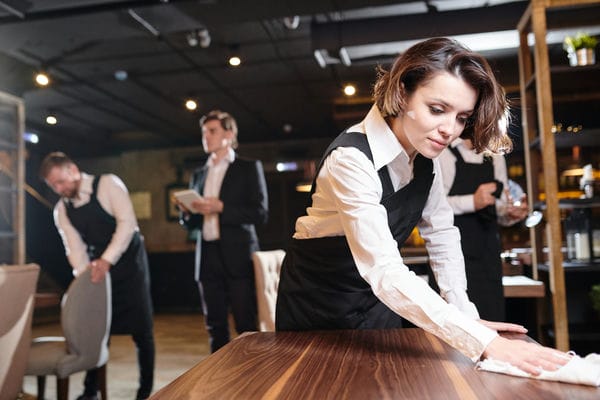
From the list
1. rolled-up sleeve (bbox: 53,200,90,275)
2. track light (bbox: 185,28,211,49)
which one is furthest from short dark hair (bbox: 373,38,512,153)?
track light (bbox: 185,28,211,49)

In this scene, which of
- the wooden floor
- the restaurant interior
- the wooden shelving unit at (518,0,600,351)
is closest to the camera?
the wooden shelving unit at (518,0,600,351)

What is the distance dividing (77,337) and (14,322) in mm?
498

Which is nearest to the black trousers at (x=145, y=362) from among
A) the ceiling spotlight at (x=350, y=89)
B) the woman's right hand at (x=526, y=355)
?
the woman's right hand at (x=526, y=355)

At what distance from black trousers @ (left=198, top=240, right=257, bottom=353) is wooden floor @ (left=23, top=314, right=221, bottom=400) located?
0.78 meters

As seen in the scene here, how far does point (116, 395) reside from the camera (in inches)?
146

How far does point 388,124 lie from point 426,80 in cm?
18

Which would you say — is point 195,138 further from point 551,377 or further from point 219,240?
point 551,377

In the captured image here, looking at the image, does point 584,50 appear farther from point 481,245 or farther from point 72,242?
point 72,242

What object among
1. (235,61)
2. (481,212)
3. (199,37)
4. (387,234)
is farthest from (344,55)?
(387,234)

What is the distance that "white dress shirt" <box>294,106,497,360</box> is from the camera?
106 centimetres

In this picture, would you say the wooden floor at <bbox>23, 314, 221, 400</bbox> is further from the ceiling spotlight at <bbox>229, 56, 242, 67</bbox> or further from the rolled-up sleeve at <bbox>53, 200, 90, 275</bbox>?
the ceiling spotlight at <bbox>229, 56, 242, 67</bbox>

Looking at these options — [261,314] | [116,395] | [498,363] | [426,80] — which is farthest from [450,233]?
[116,395]

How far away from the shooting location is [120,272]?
3.43 m

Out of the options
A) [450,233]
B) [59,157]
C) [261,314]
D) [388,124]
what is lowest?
[261,314]
